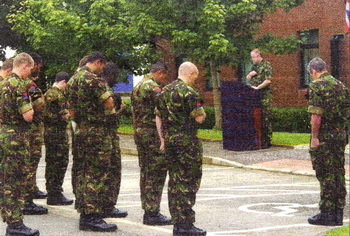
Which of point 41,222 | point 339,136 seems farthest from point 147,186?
point 339,136

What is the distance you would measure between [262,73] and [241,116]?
1078 mm

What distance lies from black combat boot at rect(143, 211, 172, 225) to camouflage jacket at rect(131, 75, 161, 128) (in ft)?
3.65

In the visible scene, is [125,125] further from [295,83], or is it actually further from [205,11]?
[205,11]

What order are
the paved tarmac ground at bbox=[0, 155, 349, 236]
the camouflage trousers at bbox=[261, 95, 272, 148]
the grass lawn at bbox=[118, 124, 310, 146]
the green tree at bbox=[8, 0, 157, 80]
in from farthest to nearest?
the green tree at bbox=[8, 0, 157, 80] < the grass lawn at bbox=[118, 124, 310, 146] < the camouflage trousers at bbox=[261, 95, 272, 148] < the paved tarmac ground at bbox=[0, 155, 349, 236]

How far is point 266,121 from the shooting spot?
64.4ft

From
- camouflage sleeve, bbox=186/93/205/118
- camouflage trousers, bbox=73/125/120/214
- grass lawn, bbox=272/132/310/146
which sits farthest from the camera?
grass lawn, bbox=272/132/310/146

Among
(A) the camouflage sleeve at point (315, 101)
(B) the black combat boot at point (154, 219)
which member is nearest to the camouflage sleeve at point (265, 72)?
(A) the camouflage sleeve at point (315, 101)

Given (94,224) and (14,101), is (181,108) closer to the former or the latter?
(94,224)

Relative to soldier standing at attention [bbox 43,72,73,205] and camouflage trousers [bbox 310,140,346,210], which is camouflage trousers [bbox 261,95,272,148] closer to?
soldier standing at attention [bbox 43,72,73,205]

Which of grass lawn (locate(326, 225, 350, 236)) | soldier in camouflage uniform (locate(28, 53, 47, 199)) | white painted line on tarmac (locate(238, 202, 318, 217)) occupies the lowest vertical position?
white painted line on tarmac (locate(238, 202, 318, 217))

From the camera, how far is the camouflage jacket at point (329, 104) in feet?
35.6

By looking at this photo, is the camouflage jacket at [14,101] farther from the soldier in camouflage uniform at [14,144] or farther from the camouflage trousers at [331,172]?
the camouflage trousers at [331,172]

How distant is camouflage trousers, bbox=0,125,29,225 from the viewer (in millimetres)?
9984

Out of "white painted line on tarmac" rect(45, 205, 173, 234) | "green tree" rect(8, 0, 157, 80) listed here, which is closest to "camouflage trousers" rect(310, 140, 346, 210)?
"white painted line on tarmac" rect(45, 205, 173, 234)
